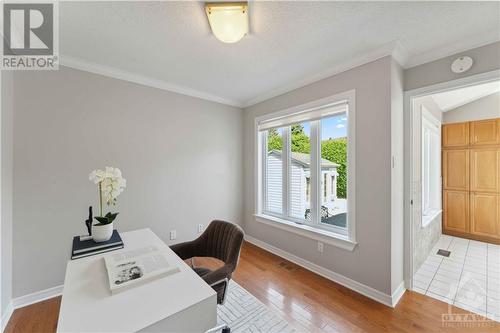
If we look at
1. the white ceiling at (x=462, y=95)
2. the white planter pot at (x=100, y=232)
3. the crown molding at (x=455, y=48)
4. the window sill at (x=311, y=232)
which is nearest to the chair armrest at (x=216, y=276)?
the white planter pot at (x=100, y=232)

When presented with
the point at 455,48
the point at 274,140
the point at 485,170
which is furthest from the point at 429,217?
the point at 274,140

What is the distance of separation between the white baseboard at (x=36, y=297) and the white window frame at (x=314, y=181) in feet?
8.19

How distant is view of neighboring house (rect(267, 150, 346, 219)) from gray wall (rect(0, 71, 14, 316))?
2.90 metres

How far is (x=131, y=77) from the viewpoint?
244cm

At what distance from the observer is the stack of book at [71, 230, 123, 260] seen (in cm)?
125

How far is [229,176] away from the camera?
344cm

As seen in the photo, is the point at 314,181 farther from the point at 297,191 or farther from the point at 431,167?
the point at 431,167

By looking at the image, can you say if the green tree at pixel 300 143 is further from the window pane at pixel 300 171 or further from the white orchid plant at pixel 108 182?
the white orchid plant at pixel 108 182

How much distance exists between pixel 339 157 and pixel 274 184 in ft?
3.80

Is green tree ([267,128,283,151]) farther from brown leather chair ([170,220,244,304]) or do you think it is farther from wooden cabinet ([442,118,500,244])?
wooden cabinet ([442,118,500,244])

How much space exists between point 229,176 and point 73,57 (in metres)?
2.39

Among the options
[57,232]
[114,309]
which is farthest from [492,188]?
[57,232]

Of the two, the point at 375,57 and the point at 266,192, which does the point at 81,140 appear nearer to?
the point at 266,192

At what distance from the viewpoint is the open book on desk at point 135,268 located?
3.20 feet
